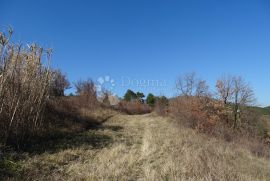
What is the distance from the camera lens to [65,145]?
8.89m

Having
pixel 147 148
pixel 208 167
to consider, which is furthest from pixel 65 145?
pixel 208 167

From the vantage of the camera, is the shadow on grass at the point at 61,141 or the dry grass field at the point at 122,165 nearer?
the dry grass field at the point at 122,165

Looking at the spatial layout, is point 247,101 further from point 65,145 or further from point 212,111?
Result: point 65,145

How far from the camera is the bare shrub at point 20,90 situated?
6.91 meters

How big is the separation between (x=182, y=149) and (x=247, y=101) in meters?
23.9

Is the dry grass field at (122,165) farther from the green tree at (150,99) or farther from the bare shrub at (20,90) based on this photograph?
the green tree at (150,99)

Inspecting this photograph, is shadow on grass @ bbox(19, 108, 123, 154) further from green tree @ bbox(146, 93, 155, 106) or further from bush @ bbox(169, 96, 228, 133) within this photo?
green tree @ bbox(146, 93, 155, 106)

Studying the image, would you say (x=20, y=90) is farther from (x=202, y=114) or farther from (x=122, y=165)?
(x=202, y=114)

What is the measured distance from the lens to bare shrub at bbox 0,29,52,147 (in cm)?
691

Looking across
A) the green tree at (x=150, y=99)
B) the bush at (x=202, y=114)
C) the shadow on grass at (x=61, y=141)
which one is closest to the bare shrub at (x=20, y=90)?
the shadow on grass at (x=61, y=141)

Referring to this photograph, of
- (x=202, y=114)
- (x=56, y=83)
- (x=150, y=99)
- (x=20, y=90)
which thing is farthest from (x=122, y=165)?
(x=150, y=99)

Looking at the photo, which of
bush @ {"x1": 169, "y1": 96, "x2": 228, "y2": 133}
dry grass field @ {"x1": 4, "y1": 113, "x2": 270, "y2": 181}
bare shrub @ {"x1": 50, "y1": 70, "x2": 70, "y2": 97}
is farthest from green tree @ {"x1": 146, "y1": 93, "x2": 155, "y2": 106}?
dry grass field @ {"x1": 4, "y1": 113, "x2": 270, "y2": 181}

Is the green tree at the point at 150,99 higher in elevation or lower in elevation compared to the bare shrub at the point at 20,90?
higher

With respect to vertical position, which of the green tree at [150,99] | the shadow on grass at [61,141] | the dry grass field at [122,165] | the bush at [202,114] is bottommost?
the dry grass field at [122,165]
